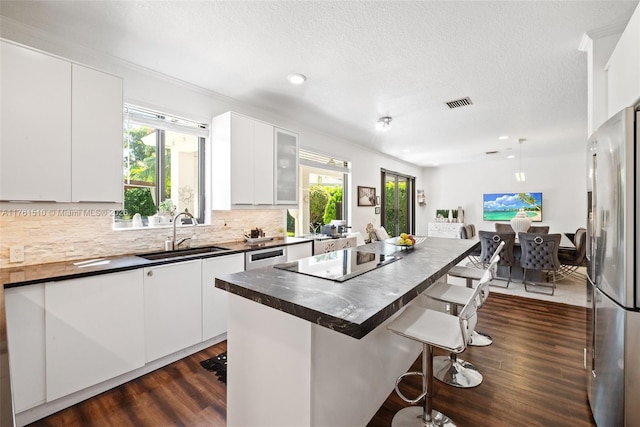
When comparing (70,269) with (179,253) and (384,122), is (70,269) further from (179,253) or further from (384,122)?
(384,122)

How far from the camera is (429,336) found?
4.93 ft

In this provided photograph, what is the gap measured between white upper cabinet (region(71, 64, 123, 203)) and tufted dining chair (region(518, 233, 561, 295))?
5500 mm

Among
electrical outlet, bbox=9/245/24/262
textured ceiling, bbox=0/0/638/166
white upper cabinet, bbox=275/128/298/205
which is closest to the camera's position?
→ textured ceiling, bbox=0/0/638/166

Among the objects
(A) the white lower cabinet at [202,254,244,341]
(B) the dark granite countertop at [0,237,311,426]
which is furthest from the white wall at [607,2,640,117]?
(A) the white lower cabinet at [202,254,244,341]

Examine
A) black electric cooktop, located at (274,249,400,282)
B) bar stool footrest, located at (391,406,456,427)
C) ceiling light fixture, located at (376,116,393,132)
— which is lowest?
bar stool footrest, located at (391,406,456,427)

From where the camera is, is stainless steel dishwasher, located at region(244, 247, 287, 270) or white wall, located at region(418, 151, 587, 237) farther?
white wall, located at region(418, 151, 587, 237)

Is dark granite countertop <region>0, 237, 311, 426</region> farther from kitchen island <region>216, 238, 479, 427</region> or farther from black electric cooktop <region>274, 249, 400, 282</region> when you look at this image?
black electric cooktop <region>274, 249, 400, 282</region>

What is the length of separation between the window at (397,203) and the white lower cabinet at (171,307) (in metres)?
5.34

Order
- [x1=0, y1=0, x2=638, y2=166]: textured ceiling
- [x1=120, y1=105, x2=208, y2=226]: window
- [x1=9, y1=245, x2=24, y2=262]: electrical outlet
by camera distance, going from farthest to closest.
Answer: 1. [x1=120, y1=105, x2=208, y2=226]: window
2. [x1=9, y1=245, x2=24, y2=262]: electrical outlet
3. [x1=0, y1=0, x2=638, y2=166]: textured ceiling

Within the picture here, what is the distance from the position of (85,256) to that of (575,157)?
33.0ft

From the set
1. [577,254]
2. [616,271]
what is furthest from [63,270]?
[577,254]

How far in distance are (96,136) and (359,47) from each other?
2.18 metres

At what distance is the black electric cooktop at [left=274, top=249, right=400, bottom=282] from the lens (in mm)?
1745

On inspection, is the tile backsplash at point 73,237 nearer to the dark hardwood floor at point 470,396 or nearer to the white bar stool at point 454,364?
the dark hardwood floor at point 470,396
